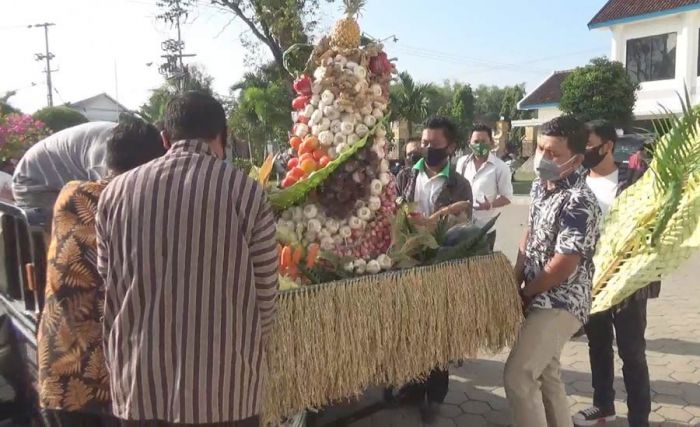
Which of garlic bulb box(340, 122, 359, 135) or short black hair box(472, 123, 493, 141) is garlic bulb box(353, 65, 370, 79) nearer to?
garlic bulb box(340, 122, 359, 135)

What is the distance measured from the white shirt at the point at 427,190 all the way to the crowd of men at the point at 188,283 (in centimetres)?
108

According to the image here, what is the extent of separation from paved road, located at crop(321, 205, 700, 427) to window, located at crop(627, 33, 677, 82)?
721 inches

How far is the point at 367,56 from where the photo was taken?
8.48 feet

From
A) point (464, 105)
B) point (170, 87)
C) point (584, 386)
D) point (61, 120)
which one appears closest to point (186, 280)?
point (584, 386)

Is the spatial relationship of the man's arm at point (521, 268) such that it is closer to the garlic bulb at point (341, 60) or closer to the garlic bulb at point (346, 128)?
the garlic bulb at point (346, 128)

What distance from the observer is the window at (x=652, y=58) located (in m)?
20.9

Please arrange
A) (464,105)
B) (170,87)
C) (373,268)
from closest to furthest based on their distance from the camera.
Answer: (373,268)
(170,87)
(464,105)

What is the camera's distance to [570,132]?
2.75 m

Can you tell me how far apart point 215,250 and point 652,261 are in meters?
2.23

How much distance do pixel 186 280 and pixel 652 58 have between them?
77.6 ft

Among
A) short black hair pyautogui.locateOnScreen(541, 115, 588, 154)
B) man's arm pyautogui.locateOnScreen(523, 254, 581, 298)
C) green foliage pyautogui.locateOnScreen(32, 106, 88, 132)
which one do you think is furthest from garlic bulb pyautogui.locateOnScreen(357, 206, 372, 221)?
green foliage pyautogui.locateOnScreen(32, 106, 88, 132)

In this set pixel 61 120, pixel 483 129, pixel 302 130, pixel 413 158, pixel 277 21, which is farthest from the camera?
pixel 277 21

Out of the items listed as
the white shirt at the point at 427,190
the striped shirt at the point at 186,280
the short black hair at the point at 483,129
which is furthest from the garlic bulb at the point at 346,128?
the short black hair at the point at 483,129

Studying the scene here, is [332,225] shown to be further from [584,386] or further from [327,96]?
[584,386]
